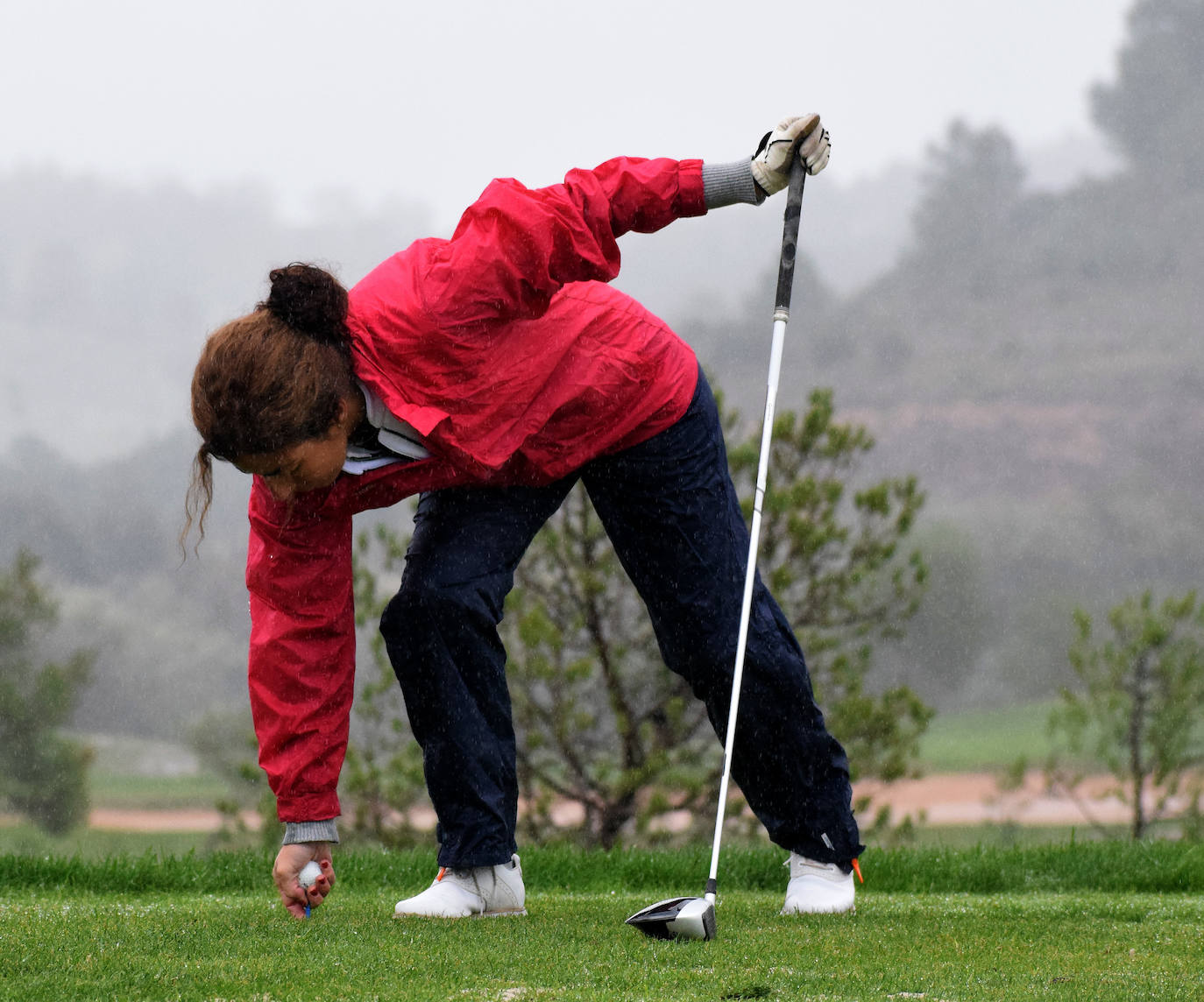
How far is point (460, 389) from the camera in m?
2.64

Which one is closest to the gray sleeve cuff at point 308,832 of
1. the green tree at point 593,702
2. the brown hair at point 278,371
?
the brown hair at point 278,371

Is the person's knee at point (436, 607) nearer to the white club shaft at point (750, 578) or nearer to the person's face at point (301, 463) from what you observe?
the person's face at point (301, 463)

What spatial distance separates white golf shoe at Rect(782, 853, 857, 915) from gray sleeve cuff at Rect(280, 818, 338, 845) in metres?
1.01

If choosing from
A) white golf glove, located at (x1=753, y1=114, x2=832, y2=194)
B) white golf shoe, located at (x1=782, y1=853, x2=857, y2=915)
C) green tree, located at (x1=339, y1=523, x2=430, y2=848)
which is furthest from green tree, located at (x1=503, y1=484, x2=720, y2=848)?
white golf glove, located at (x1=753, y1=114, x2=832, y2=194)

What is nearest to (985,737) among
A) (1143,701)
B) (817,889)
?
(1143,701)

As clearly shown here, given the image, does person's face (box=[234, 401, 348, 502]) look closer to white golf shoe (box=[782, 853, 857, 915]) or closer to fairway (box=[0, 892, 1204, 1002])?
fairway (box=[0, 892, 1204, 1002])

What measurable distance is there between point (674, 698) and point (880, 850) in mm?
2036

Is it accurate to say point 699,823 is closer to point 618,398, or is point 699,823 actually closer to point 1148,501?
point 618,398

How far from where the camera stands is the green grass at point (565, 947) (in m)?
2.03

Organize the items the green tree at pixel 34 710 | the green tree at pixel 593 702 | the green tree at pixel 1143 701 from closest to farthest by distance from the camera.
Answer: the green tree at pixel 593 702, the green tree at pixel 1143 701, the green tree at pixel 34 710

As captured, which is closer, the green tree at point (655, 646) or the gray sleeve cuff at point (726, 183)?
the gray sleeve cuff at point (726, 183)

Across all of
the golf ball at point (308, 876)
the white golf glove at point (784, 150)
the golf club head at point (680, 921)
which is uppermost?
the white golf glove at point (784, 150)

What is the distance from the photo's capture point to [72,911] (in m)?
2.94

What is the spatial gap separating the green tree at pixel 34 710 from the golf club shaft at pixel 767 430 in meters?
8.61
